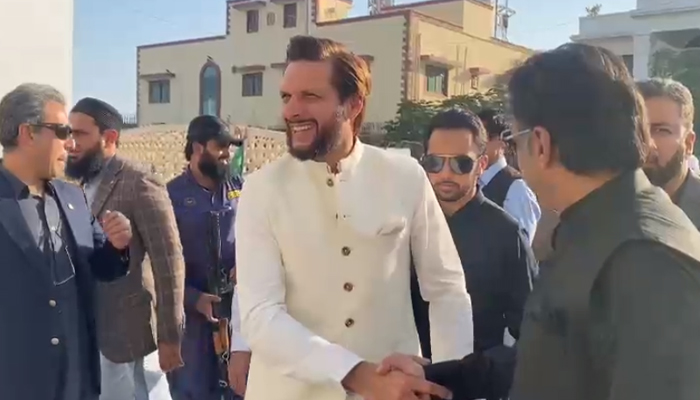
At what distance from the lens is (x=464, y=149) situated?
3.25m

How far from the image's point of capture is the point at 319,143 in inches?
90.7

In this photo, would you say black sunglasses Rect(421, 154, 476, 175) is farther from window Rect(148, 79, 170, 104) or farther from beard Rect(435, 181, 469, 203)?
window Rect(148, 79, 170, 104)

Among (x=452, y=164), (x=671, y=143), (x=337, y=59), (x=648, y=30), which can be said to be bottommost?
(x=452, y=164)

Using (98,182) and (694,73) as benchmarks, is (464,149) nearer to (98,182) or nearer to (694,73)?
(98,182)

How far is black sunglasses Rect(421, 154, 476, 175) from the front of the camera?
126 inches

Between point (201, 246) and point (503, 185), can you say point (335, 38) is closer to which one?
point (503, 185)

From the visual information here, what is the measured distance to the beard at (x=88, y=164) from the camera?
13.4 feet

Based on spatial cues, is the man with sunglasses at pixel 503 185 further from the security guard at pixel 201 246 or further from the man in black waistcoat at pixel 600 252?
the man in black waistcoat at pixel 600 252

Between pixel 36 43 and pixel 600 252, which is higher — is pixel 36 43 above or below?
above

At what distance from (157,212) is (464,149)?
1.60 m

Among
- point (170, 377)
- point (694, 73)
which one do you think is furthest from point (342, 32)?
point (170, 377)

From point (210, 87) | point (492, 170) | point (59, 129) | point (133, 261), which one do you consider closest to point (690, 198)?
point (492, 170)

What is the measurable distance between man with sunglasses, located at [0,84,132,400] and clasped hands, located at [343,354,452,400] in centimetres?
135

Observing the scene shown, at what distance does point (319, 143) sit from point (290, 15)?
32.2 metres
